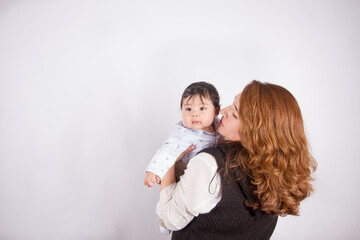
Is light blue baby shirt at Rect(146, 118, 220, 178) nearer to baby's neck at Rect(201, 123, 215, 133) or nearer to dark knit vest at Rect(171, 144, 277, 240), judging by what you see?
baby's neck at Rect(201, 123, 215, 133)

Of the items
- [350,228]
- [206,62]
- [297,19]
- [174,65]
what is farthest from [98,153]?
[350,228]

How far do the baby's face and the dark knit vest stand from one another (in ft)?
1.08

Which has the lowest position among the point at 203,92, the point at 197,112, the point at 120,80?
the point at 197,112

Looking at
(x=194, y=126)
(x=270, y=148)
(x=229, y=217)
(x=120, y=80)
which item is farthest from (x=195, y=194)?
(x=120, y=80)

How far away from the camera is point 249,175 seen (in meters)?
0.94

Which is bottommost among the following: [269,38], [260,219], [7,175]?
[260,219]

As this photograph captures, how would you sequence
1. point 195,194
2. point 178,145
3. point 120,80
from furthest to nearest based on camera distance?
point 120,80 < point 178,145 < point 195,194

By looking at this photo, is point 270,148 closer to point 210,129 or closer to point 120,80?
point 210,129

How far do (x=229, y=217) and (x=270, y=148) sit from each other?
1.05ft

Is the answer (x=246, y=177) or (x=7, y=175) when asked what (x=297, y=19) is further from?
(x=7, y=175)

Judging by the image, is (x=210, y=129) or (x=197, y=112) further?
(x=210, y=129)

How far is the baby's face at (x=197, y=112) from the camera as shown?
1.29m

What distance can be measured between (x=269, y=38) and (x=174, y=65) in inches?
32.3

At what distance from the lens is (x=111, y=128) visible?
1.71 meters
